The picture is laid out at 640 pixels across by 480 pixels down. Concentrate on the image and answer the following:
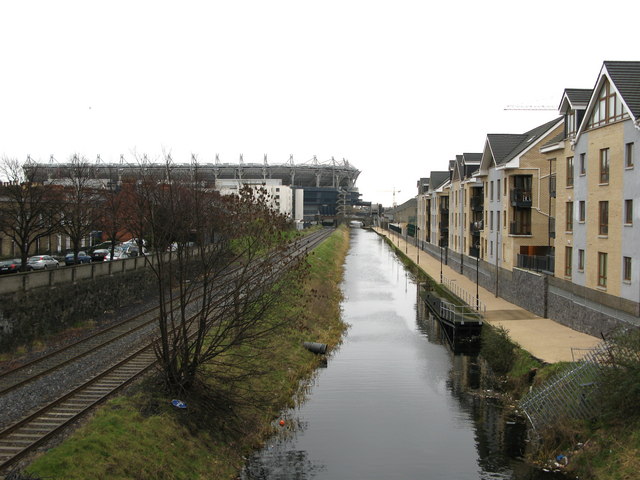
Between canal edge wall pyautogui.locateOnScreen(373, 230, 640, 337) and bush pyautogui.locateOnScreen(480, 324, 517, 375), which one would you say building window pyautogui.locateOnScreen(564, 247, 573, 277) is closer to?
canal edge wall pyautogui.locateOnScreen(373, 230, 640, 337)

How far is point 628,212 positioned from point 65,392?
1913cm

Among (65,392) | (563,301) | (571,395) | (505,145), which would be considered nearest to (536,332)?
(563,301)

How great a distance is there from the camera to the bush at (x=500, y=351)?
68.0 ft

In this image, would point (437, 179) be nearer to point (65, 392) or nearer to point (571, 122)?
point (571, 122)

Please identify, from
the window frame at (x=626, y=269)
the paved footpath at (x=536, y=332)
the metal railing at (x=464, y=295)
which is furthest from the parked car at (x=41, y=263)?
the window frame at (x=626, y=269)

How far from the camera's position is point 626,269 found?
21.6 meters

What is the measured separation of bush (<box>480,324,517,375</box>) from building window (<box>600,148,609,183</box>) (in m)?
7.31

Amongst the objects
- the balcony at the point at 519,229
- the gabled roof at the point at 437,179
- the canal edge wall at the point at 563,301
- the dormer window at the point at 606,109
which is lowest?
the canal edge wall at the point at 563,301

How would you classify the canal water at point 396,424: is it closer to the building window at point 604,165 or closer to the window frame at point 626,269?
the window frame at point 626,269

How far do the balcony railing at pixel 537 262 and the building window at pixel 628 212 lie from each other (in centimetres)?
932

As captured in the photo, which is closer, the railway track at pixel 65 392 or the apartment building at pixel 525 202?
the railway track at pixel 65 392

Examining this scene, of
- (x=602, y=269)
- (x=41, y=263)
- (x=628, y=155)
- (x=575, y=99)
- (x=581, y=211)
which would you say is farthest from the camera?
(x=41, y=263)

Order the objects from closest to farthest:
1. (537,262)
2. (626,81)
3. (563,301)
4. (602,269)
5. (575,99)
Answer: (626,81), (602,269), (563,301), (575,99), (537,262)

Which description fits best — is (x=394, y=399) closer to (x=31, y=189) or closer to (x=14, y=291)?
(x=14, y=291)
